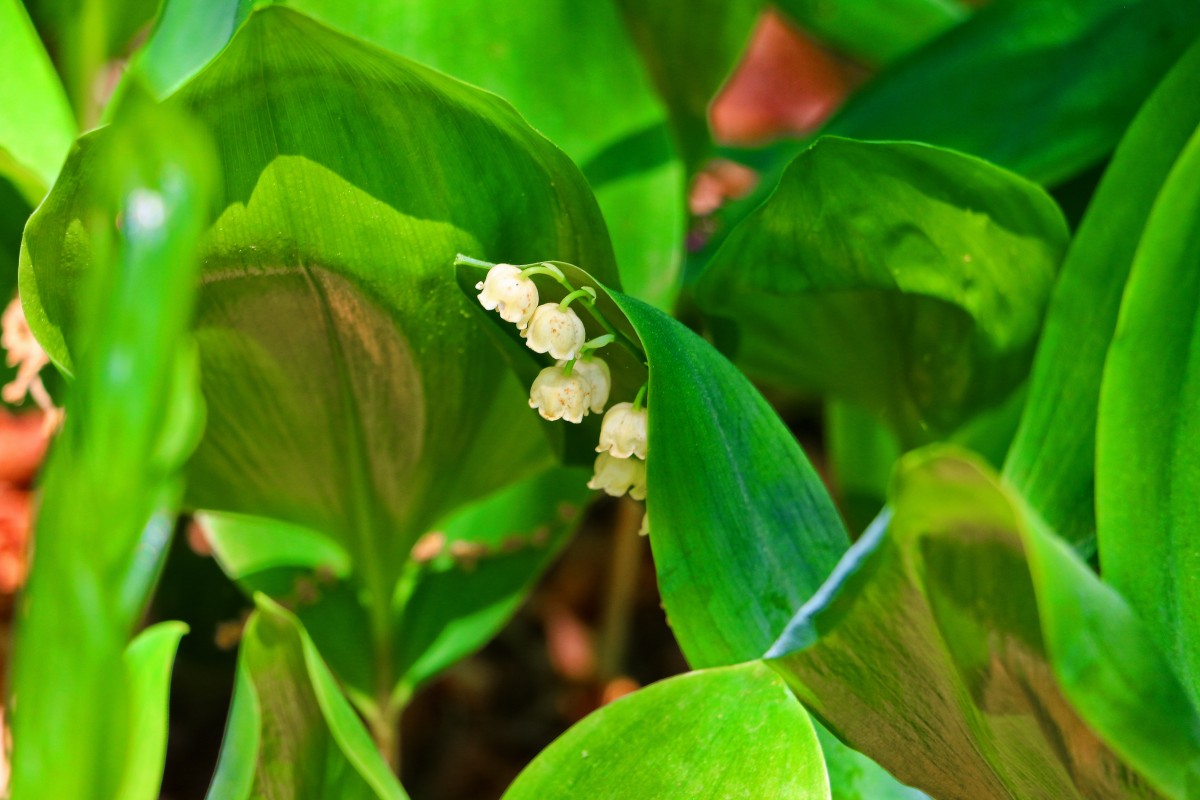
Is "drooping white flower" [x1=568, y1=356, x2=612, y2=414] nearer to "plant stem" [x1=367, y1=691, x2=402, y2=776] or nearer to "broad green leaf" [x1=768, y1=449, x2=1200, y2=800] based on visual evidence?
"broad green leaf" [x1=768, y1=449, x2=1200, y2=800]

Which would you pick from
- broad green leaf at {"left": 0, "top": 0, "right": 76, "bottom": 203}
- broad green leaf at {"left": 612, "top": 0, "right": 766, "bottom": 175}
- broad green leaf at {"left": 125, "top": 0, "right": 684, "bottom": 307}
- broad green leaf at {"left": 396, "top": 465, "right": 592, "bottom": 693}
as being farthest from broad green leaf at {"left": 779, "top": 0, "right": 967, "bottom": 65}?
broad green leaf at {"left": 0, "top": 0, "right": 76, "bottom": 203}

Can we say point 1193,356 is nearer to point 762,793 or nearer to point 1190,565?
point 1190,565

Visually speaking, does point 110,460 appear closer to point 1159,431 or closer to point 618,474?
point 618,474

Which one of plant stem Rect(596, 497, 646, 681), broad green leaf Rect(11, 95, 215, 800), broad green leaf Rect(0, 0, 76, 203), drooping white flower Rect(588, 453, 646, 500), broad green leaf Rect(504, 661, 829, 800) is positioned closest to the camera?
broad green leaf Rect(11, 95, 215, 800)

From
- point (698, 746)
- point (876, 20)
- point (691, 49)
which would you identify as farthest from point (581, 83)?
point (698, 746)

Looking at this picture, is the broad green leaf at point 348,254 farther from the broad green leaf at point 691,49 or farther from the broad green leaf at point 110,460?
the broad green leaf at point 691,49

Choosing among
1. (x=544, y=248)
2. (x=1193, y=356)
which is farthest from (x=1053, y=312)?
(x=544, y=248)
